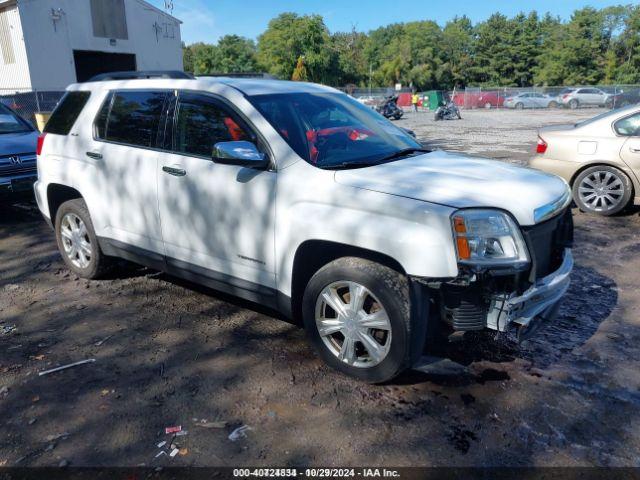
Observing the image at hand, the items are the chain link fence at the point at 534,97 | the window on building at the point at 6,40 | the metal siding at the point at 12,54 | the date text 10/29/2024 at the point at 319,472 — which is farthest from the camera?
the chain link fence at the point at 534,97

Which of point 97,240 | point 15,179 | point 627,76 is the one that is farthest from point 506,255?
point 627,76

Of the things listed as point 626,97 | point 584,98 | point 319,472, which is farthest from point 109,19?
point 626,97

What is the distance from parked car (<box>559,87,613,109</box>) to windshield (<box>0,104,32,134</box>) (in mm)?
43470

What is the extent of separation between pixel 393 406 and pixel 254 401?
33.3 inches

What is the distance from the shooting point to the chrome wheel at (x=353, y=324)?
10.1ft

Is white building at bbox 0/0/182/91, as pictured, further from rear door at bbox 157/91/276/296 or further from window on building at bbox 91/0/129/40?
rear door at bbox 157/91/276/296

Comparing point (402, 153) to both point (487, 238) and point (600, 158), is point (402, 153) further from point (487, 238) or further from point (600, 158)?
point (600, 158)

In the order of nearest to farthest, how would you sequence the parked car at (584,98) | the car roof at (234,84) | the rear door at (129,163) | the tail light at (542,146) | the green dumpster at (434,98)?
the car roof at (234,84) < the rear door at (129,163) < the tail light at (542,146) < the parked car at (584,98) < the green dumpster at (434,98)

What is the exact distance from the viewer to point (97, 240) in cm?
475

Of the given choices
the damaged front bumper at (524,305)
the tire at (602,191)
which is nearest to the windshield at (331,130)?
the damaged front bumper at (524,305)

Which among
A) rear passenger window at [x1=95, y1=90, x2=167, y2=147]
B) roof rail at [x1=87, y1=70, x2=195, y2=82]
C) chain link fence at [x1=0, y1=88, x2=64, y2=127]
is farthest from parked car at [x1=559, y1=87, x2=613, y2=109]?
rear passenger window at [x1=95, y1=90, x2=167, y2=147]

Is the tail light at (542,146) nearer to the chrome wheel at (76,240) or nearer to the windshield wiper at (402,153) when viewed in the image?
the windshield wiper at (402,153)

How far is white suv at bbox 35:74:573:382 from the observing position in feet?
9.36

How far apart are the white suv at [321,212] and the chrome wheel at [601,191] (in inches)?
157
